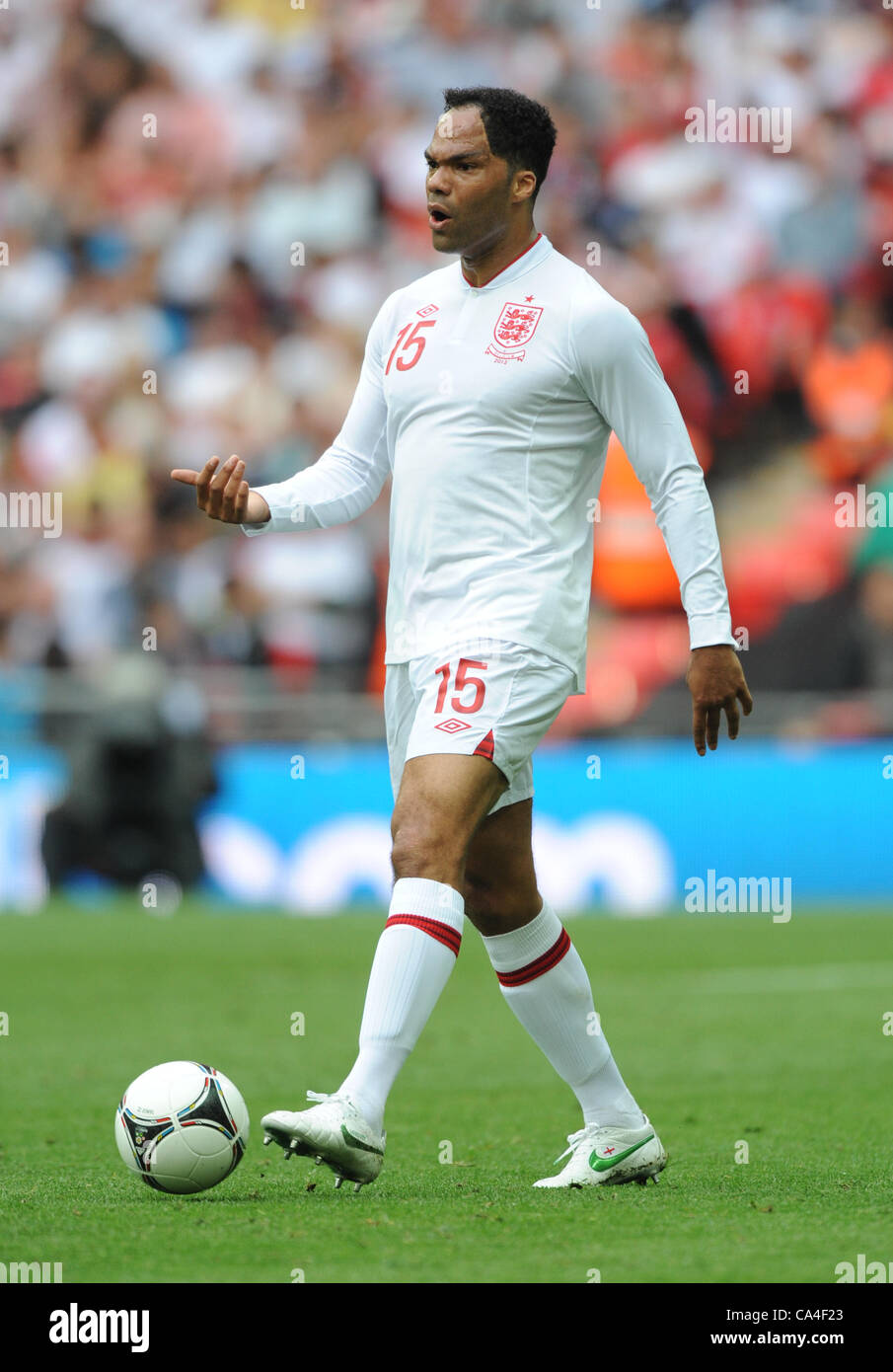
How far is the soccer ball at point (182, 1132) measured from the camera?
4.59 meters

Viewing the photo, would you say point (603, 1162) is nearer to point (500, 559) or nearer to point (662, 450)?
point (500, 559)

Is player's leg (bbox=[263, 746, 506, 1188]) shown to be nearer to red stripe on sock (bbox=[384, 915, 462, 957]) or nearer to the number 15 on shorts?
red stripe on sock (bbox=[384, 915, 462, 957])

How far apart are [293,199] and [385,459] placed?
12.4 m

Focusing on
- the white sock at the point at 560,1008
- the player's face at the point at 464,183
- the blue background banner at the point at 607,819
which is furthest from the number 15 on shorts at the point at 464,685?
the blue background banner at the point at 607,819

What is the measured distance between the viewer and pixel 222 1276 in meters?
3.63

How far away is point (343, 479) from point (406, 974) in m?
1.40

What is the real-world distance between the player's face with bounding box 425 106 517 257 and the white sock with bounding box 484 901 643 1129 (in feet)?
5.24

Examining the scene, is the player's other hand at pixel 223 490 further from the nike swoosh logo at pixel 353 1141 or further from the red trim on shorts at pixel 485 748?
the nike swoosh logo at pixel 353 1141


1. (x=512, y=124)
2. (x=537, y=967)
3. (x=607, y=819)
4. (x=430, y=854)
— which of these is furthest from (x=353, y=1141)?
(x=607, y=819)

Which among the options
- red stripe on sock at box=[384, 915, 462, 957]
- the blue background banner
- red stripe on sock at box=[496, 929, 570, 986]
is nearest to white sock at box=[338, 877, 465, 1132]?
red stripe on sock at box=[384, 915, 462, 957]

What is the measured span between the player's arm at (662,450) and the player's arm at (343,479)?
616mm

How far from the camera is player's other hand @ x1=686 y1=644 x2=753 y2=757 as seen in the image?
4.57 m

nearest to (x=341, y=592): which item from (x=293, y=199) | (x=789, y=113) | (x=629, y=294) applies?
(x=629, y=294)
